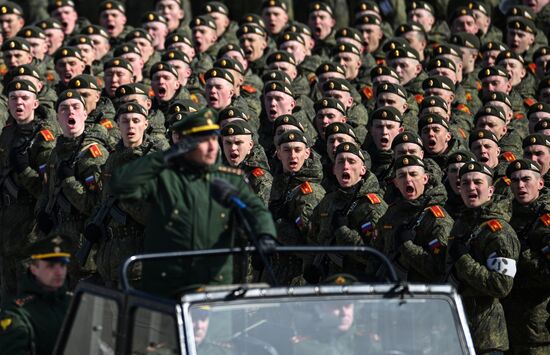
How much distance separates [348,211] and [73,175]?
8.52 ft

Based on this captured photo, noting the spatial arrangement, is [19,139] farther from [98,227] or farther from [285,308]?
[285,308]

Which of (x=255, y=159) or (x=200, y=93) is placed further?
(x=200, y=93)

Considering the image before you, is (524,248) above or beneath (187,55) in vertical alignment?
beneath

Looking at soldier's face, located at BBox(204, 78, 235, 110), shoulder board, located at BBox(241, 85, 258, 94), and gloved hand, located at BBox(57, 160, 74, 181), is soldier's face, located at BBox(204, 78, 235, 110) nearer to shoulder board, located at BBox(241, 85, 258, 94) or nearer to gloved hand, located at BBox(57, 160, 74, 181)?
shoulder board, located at BBox(241, 85, 258, 94)

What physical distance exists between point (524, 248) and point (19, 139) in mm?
5174

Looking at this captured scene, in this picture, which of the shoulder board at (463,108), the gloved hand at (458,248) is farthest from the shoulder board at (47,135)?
the gloved hand at (458,248)

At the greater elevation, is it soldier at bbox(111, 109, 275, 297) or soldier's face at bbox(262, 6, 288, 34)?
soldier's face at bbox(262, 6, 288, 34)

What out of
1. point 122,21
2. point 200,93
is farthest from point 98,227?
point 122,21

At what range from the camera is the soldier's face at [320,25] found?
65.1 ft

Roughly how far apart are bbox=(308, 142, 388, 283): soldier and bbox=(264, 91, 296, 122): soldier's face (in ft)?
8.43

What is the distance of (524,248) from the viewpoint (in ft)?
41.4

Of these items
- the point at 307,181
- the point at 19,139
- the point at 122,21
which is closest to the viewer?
the point at 307,181

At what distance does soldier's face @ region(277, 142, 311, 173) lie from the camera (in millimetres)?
13875

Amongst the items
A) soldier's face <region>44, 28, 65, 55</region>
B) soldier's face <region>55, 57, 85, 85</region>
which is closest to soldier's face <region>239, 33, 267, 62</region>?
soldier's face <region>44, 28, 65, 55</region>
